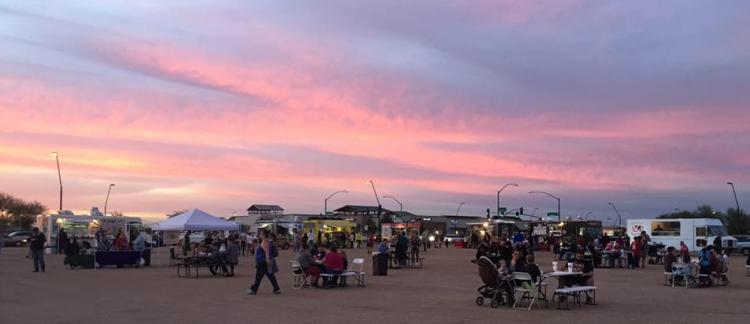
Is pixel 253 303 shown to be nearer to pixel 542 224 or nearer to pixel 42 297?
pixel 42 297

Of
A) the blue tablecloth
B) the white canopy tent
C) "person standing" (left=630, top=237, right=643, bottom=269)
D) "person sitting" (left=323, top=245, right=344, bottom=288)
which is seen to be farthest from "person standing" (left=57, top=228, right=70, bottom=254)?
"person standing" (left=630, top=237, right=643, bottom=269)

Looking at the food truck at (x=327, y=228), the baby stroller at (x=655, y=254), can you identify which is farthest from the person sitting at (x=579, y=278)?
the food truck at (x=327, y=228)

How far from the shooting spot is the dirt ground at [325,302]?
1324 centimetres

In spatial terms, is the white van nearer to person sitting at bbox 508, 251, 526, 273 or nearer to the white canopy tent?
the white canopy tent

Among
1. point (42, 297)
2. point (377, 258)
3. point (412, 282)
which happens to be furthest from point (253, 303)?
point (377, 258)

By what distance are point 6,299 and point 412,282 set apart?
427 inches

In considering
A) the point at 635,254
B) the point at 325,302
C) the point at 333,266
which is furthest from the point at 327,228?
the point at 325,302

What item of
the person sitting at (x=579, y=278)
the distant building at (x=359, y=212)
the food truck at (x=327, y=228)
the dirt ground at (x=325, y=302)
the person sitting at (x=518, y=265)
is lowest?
the dirt ground at (x=325, y=302)

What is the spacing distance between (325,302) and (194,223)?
59.3 feet

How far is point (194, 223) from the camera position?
3278cm

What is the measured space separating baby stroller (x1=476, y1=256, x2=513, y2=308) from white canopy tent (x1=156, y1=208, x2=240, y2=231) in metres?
19.8

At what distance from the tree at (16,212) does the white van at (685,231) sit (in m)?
81.9

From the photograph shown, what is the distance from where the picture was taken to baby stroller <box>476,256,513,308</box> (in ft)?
49.9

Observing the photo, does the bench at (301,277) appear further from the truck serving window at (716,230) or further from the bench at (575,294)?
the truck serving window at (716,230)
